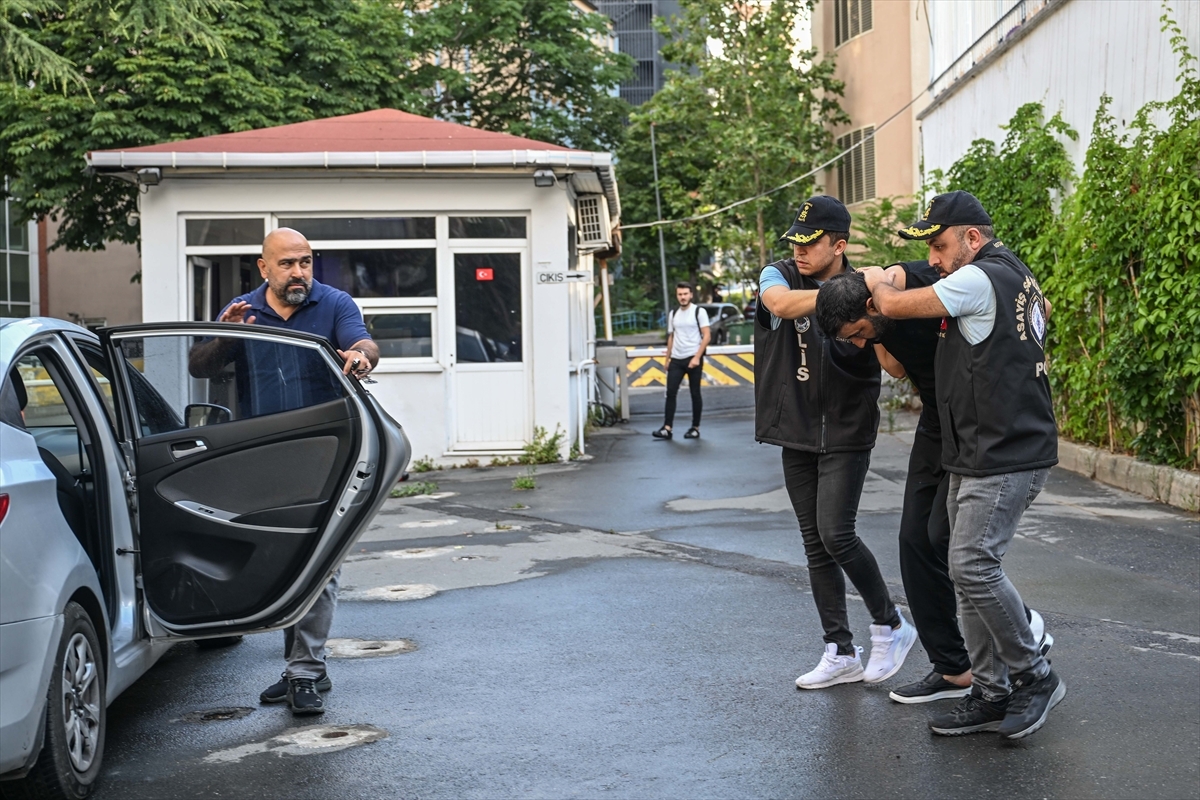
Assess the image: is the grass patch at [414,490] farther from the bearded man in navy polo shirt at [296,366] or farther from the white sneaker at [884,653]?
the white sneaker at [884,653]

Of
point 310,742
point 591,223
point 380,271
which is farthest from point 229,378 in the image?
point 591,223

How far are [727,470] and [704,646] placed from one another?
6981mm

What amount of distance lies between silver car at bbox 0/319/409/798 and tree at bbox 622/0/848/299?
31461 millimetres

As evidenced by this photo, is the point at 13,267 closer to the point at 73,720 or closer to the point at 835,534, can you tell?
the point at 73,720

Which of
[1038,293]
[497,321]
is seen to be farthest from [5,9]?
[1038,293]

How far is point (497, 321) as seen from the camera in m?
14.0

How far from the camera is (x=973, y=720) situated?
4723mm

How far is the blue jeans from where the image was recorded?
4.51 metres

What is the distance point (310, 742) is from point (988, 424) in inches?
104

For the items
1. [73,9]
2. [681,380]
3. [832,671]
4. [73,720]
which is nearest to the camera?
[73,720]

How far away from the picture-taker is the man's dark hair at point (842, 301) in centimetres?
449


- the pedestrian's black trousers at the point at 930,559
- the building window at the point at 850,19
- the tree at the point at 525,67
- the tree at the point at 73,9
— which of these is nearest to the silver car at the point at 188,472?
the pedestrian's black trousers at the point at 930,559

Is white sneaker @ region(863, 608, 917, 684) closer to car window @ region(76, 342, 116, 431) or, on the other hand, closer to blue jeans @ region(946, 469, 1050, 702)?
blue jeans @ region(946, 469, 1050, 702)

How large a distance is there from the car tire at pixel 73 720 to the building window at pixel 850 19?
3105cm
